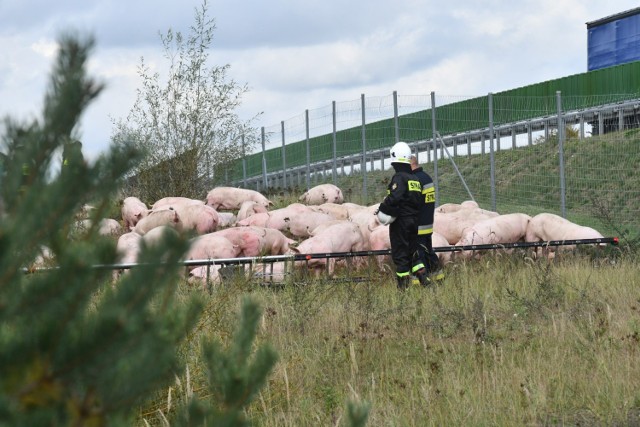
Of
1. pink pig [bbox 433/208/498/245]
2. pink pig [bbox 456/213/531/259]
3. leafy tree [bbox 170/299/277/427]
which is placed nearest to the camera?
leafy tree [bbox 170/299/277/427]

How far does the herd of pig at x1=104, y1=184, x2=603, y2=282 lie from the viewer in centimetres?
1284

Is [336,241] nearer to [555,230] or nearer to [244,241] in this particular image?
[244,241]

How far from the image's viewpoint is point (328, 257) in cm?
1160

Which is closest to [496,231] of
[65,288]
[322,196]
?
[322,196]

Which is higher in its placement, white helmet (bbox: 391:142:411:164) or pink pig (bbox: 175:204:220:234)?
white helmet (bbox: 391:142:411:164)

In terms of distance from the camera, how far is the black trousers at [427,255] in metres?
11.9

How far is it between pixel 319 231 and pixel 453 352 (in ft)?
25.6

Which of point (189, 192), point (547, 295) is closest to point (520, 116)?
point (189, 192)

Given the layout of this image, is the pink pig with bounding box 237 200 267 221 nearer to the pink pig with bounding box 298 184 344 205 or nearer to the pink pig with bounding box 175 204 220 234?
the pink pig with bounding box 175 204 220 234

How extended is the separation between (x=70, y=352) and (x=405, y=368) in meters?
5.01

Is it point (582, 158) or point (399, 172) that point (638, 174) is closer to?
point (582, 158)

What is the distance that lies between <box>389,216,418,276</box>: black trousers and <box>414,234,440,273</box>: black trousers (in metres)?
0.13

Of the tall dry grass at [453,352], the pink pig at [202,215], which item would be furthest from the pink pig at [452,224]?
the tall dry grass at [453,352]

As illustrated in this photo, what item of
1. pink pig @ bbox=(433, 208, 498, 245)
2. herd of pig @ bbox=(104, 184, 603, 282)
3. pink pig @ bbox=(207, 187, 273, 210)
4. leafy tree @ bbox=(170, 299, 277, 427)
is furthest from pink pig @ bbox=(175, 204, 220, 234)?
leafy tree @ bbox=(170, 299, 277, 427)
